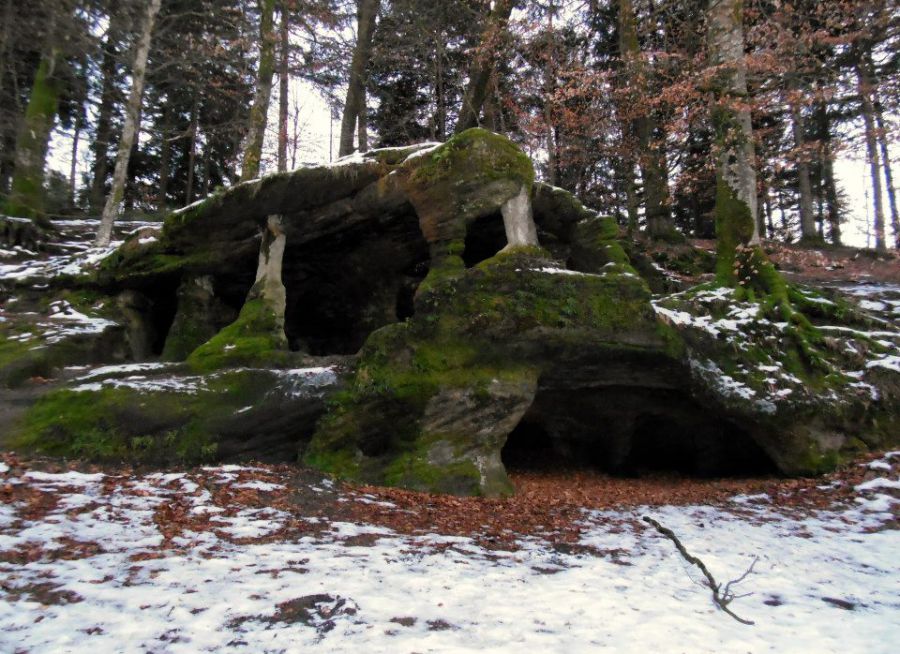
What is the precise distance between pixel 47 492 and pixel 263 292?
5.19m

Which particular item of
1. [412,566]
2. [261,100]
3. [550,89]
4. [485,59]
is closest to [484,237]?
[485,59]

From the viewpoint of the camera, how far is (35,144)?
14.8 metres

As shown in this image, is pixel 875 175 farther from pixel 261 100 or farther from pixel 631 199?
pixel 261 100

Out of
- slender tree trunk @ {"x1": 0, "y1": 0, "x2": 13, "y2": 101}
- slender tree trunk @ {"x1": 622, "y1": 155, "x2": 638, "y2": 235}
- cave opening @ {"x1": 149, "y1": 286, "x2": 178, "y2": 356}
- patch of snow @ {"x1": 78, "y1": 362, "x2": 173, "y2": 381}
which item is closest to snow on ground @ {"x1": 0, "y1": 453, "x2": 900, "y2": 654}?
patch of snow @ {"x1": 78, "y1": 362, "x2": 173, "y2": 381}

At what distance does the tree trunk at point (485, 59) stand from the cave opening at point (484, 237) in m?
4.44

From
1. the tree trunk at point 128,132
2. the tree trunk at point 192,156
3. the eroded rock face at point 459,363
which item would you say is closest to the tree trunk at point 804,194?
the eroded rock face at point 459,363

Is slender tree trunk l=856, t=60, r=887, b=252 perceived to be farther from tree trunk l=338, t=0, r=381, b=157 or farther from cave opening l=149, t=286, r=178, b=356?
cave opening l=149, t=286, r=178, b=356

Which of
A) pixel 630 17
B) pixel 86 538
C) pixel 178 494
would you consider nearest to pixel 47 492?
pixel 178 494

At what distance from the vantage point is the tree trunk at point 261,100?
13.1 metres

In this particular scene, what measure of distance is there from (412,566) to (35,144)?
55.8ft

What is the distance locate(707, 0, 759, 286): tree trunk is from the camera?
388 inches

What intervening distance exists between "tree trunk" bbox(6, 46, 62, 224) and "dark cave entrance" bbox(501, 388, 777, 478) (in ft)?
47.7

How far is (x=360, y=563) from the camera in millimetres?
4223

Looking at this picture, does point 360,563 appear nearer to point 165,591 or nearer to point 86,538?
point 165,591
